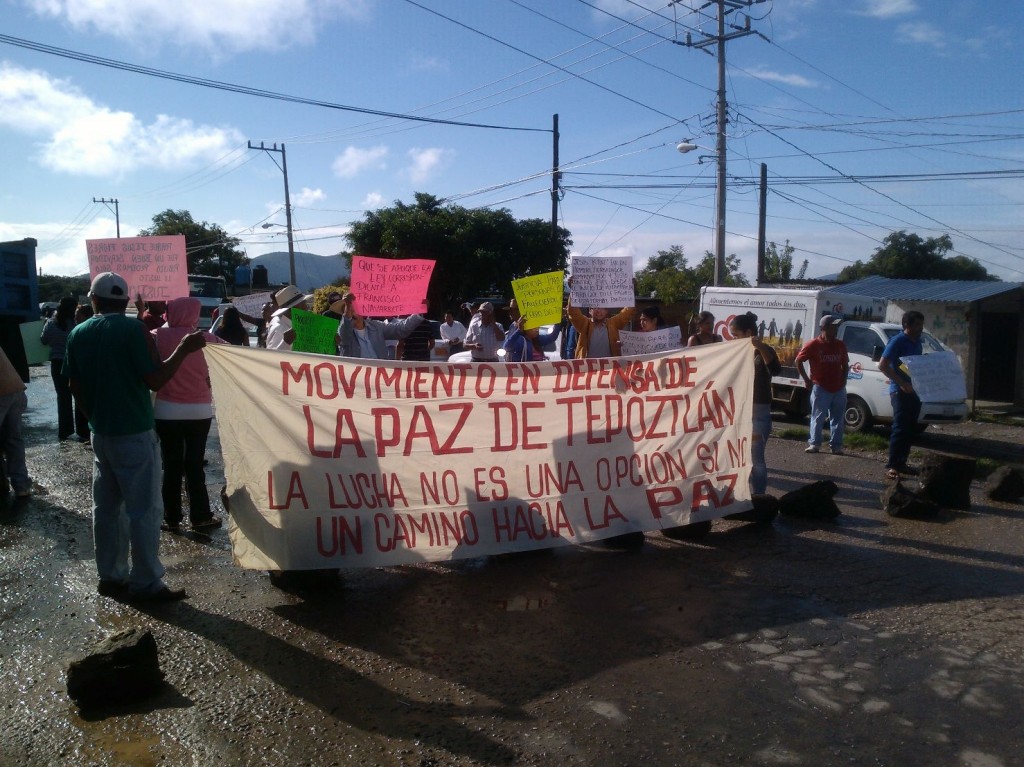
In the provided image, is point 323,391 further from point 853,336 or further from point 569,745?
point 853,336

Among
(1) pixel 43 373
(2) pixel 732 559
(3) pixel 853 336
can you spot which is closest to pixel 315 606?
(2) pixel 732 559

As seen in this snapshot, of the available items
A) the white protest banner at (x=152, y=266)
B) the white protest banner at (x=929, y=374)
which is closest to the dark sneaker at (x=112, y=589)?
the white protest banner at (x=152, y=266)

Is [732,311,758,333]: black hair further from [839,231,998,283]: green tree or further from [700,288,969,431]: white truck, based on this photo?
[839,231,998,283]: green tree

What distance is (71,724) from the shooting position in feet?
12.1

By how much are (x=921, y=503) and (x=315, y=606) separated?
5363 millimetres

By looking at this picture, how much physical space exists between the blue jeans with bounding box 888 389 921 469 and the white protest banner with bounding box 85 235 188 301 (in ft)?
23.8

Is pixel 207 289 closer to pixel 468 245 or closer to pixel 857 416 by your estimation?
pixel 468 245

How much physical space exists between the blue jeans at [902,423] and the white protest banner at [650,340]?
93.8 inches

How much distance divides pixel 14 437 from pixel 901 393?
8.76m

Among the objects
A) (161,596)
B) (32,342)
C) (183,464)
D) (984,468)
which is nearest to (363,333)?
(183,464)

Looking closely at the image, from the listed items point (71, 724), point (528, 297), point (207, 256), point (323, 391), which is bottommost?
point (71, 724)

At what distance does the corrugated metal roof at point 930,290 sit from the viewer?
18031mm

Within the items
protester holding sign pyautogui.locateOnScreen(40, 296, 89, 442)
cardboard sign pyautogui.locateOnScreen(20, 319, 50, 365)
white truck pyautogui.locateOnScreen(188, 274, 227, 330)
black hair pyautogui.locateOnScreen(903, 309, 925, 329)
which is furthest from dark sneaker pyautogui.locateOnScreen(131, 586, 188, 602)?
white truck pyautogui.locateOnScreen(188, 274, 227, 330)

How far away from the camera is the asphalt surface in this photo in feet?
11.4
